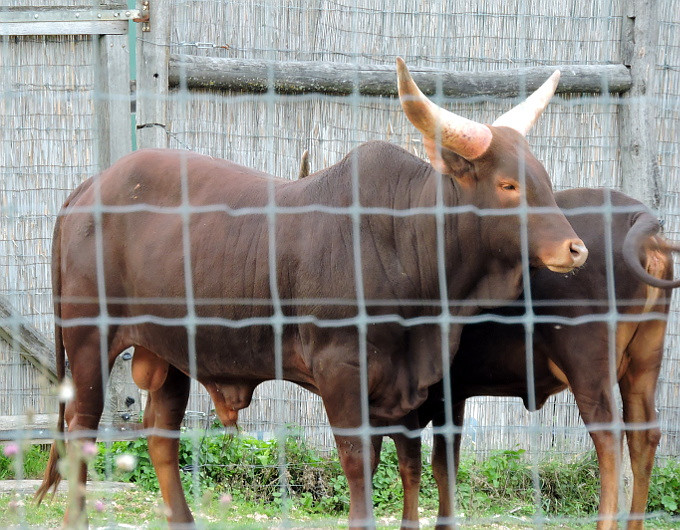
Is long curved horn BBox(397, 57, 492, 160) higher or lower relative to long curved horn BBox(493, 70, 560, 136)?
lower

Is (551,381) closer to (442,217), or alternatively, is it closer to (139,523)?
(442,217)

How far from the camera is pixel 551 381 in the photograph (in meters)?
5.06

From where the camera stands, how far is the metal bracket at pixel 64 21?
20.4 ft

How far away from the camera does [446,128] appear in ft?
13.7

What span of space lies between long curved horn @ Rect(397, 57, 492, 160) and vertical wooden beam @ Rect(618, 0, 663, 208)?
9.52 feet

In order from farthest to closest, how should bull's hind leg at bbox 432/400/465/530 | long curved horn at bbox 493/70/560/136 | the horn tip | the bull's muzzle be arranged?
bull's hind leg at bbox 432/400/465/530 → long curved horn at bbox 493/70/560/136 → the bull's muzzle → the horn tip

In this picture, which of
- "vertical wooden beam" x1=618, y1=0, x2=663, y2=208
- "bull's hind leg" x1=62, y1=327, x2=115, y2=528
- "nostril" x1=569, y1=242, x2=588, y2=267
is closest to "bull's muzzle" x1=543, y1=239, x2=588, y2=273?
"nostril" x1=569, y1=242, x2=588, y2=267

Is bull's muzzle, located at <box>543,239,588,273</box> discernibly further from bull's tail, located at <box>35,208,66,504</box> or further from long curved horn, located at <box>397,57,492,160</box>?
bull's tail, located at <box>35,208,66,504</box>

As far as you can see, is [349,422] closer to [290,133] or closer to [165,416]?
[165,416]

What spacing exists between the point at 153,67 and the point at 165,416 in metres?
2.19

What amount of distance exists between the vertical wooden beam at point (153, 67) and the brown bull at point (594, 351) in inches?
97.9

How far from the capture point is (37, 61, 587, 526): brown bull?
4.28 metres

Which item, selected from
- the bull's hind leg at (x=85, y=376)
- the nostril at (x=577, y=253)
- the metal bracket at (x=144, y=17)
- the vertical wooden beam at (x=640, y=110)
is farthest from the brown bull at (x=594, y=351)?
the metal bracket at (x=144, y=17)

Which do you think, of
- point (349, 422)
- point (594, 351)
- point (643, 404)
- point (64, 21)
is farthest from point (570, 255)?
point (64, 21)
